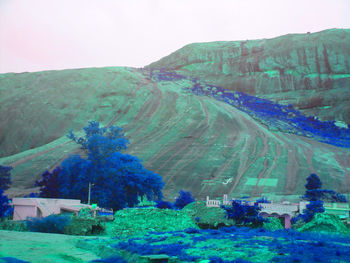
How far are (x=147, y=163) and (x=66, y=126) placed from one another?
76.3 ft

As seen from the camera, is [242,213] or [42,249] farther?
[242,213]

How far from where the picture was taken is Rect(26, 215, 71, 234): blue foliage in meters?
18.0

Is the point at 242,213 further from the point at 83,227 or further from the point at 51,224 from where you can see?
the point at 51,224

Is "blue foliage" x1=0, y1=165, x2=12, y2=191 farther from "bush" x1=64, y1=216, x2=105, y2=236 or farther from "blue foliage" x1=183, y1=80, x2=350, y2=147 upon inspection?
"blue foliage" x1=183, y1=80, x2=350, y2=147

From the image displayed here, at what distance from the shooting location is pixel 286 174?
4691 centimetres

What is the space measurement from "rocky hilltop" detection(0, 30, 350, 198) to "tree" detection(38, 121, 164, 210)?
32.9 feet

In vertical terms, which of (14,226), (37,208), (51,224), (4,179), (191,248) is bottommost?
(14,226)

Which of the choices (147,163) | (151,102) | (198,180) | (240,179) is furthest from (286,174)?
(151,102)

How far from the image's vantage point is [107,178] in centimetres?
3319

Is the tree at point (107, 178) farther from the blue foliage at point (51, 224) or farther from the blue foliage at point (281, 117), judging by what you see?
the blue foliage at point (281, 117)

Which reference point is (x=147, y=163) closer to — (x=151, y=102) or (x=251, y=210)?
(x=151, y=102)

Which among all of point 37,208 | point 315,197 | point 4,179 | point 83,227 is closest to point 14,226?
point 83,227

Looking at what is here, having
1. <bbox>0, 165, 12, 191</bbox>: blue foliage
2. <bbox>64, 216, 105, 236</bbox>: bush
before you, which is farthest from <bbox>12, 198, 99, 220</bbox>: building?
<bbox>0, 165, 12, 191</bbox>: blue foliage

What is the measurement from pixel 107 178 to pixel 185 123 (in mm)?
31597
